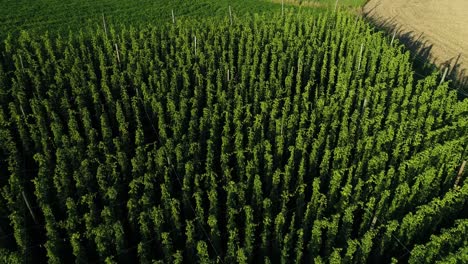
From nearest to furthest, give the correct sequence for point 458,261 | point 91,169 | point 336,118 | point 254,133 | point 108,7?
point 458,261 → point 91,169 → point 254,133 → point 336,118 → point 108,7

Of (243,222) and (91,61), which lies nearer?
(243,222)

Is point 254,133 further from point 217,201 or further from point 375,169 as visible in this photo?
point 375,169

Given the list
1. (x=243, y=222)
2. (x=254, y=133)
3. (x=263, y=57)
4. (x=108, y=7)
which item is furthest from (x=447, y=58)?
(x=108, y=7)

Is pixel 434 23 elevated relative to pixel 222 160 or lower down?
elevated

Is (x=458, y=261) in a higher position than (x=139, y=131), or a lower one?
lower

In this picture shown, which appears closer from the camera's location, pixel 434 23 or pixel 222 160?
pixel 222 160

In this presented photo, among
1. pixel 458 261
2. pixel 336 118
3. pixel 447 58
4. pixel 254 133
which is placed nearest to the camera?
pixel 458 261

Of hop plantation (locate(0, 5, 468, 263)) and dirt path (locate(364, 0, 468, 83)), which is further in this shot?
dirt path (locate(364, 0, 468, 83))

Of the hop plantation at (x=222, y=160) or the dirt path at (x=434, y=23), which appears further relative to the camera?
the dirt path at (x=434, y=23)
